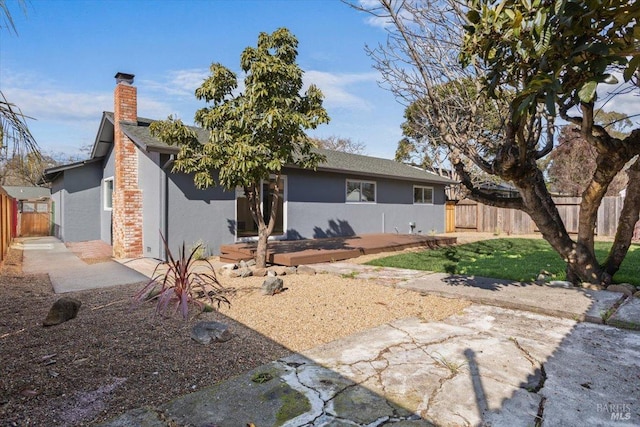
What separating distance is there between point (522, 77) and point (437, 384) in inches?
114

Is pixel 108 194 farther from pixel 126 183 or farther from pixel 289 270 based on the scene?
pixel 289 270

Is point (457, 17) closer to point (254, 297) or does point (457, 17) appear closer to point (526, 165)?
point (526, 165)

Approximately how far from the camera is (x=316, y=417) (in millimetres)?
2338

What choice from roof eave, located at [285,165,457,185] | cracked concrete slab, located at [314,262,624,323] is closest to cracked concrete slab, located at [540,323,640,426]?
cracked concrete slab, located at [314,262,624,323]

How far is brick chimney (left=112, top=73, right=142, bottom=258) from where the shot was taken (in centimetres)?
977

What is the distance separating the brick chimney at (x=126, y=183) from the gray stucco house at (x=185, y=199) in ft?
0.08

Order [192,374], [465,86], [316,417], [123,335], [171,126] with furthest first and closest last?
[171,126]
[465,86]
[123,335]
[192,374]
[316,417]

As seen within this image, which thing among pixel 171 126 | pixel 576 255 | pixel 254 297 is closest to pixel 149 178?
pixel 171 126

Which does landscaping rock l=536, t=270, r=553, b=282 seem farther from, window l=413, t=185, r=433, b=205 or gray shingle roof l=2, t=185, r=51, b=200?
gray shingle roof l=2, t=185, r=51, b=200

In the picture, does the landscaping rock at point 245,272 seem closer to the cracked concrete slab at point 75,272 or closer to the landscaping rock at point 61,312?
the cracked concrete slab at point 75,272

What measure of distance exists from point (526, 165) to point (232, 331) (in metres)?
4.10

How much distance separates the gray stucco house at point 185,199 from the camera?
9312 millimetres

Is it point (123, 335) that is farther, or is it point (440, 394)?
point (123, 335)

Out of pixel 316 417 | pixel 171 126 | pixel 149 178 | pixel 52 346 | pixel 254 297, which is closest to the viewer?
pixel 316 417
